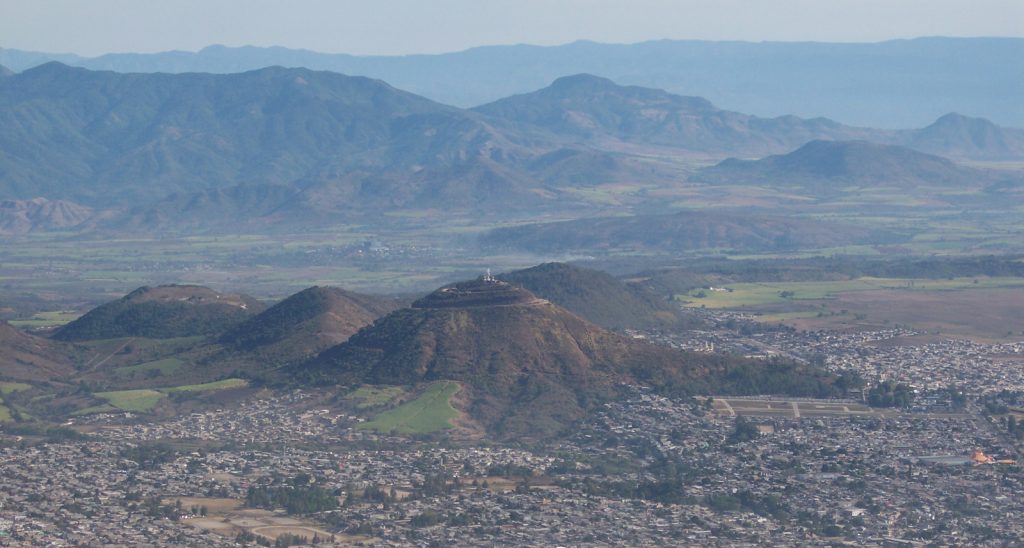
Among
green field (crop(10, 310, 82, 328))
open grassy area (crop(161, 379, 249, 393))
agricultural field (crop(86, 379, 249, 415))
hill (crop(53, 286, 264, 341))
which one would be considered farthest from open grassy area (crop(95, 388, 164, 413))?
green field (crop(10, 310, 82, 328))

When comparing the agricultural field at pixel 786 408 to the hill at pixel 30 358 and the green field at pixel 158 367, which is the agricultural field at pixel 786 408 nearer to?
the green field at pixel 158 367

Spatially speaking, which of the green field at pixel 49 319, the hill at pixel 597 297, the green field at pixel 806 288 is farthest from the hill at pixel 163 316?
the green field at pixel 806 288

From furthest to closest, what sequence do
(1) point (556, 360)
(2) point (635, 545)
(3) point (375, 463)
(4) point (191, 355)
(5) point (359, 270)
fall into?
1. (5) point (359, 270)
2. (4) point (191, 355)
3. (1) point (556, 360)
4. (3) point (375, 463)
5. (2) point (635, 545)

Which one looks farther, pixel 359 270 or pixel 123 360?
pixel 359 270

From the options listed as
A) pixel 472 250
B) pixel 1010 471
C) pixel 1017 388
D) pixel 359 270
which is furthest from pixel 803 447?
pixel 472 250

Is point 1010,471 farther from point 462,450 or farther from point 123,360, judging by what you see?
point 123,360

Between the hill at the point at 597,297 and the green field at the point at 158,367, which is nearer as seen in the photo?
the green field at the point at 158,367

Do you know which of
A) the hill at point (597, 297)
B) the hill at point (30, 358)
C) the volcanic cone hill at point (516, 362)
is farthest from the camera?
the hill at point (597, 297)

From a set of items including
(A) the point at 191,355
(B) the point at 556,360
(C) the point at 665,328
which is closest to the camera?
(B) the point at 556,360
